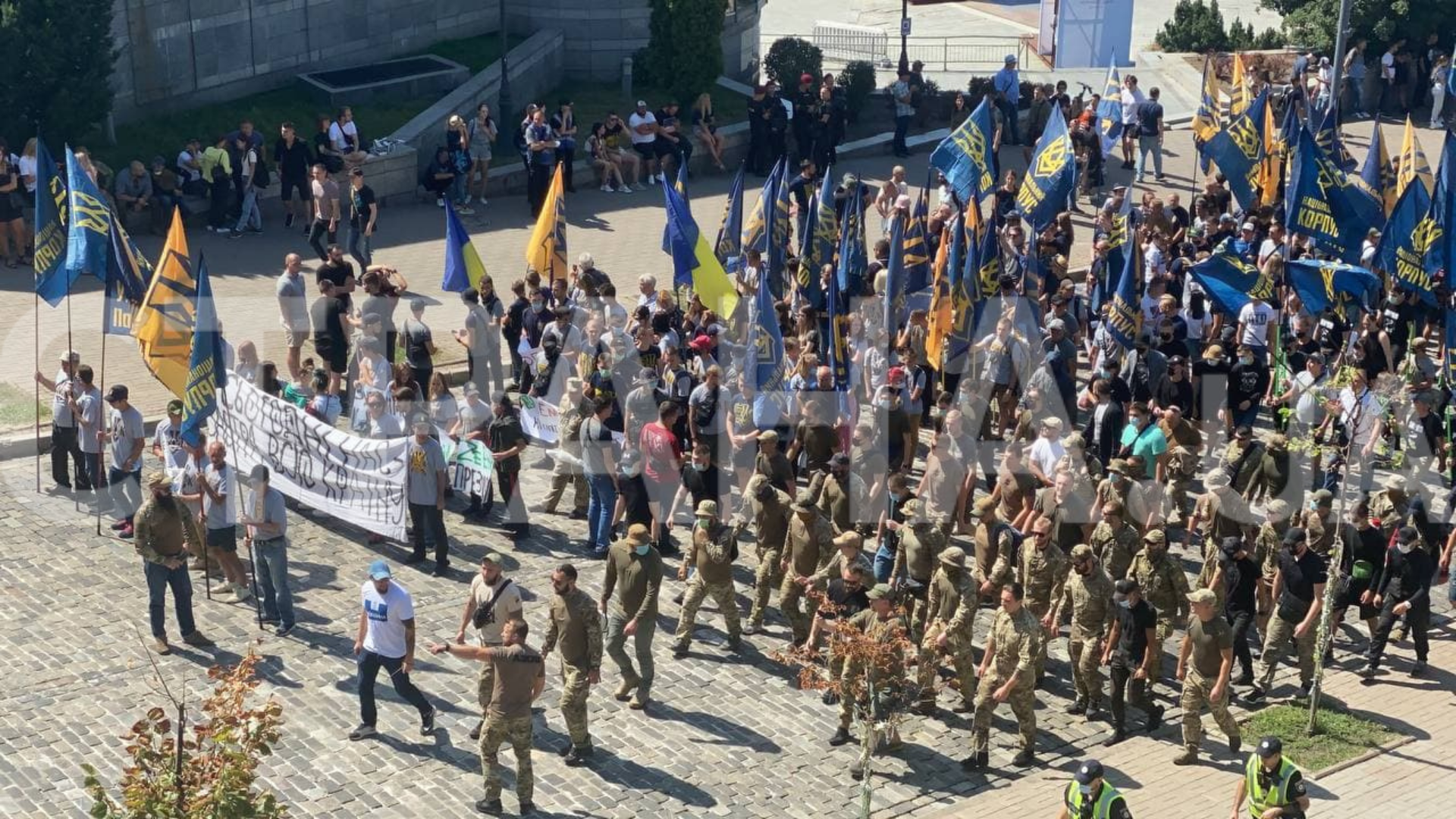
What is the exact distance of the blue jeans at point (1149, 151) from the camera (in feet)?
105

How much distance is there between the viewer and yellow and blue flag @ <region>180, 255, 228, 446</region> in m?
17.4

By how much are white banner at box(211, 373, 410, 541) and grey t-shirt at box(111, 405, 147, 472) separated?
0.91 metres

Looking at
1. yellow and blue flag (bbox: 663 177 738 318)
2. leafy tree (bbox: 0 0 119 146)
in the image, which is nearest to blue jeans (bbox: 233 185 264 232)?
leafy tree (bbox: 0 0 119 146)

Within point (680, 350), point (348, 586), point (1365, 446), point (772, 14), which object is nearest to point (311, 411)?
point (348, 586)

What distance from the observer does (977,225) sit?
821 inches

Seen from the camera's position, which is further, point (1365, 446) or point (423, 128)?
point (423, 128)

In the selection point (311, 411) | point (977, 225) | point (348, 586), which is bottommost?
point (348, 586)

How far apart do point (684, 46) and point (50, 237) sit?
1547cm

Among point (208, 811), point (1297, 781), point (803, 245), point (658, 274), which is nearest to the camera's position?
point (208, 811)

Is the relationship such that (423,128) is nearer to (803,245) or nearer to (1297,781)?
(803,245)

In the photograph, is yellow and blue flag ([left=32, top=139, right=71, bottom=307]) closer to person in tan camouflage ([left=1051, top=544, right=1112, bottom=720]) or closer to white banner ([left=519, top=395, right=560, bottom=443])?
white banner ([left=519, top=395, right=560, bottom=443])

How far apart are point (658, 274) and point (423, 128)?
5.46 m

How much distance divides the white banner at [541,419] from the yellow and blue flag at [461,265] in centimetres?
198

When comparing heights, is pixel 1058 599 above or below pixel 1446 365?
below
